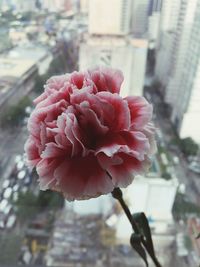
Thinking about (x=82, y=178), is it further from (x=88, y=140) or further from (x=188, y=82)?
(x=188, y=82)

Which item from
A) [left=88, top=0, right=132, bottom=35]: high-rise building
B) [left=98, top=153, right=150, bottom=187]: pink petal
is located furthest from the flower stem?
[left=88, top=0, right=132, bottom=35]: high-rise building

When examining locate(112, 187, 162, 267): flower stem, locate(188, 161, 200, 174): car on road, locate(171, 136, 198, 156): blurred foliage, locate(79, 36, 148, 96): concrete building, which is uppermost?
locate(112, 187, 162, 267): flower stem

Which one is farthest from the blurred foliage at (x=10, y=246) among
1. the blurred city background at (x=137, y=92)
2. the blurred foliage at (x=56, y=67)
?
the blurred foliage at (x=56, y=67)

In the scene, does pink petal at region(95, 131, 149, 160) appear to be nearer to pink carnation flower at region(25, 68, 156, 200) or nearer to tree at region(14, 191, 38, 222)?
pink carnation flower at region(25, 68, 156, 200)

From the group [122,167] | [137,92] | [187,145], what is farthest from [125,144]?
[187,145]

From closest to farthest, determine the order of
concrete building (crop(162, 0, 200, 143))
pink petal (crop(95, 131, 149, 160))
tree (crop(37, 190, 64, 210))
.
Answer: pink petal (crop(95, 131, 149, 160)), concrete building (crop(162, 0, 200, 143)), tree (crop(37, 190, 64, 210))

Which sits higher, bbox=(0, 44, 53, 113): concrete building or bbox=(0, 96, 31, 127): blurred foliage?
bbox=(0, 44, 53, 113): concrete building

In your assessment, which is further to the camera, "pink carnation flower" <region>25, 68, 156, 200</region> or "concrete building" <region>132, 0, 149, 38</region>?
"concrete building" <region>132, 0, 149, 38</region>

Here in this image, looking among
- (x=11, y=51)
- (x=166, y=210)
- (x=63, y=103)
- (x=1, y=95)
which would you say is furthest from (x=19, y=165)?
(x=63, y=103)

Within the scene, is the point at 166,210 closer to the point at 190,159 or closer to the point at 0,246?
the point at 190,159
